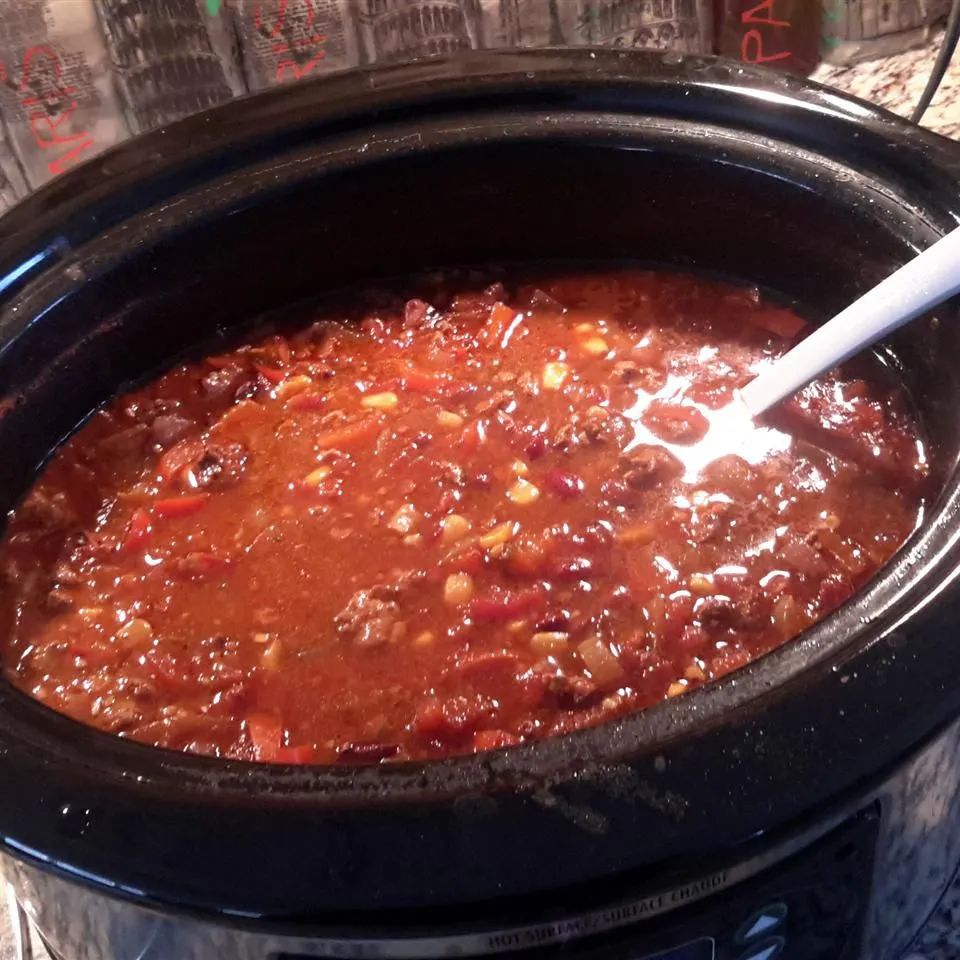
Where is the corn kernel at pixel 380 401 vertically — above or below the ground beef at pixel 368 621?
above

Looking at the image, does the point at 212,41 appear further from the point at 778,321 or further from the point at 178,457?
the point at 778,321

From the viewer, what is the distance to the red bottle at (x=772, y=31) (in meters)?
2.04

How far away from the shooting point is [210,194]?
155 cm

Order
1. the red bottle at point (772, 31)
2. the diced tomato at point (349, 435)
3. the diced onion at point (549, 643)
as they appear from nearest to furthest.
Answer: the diced onion at point (549, 643), the diced tomato at point (349, 435), the red bottle at point (772, 31)

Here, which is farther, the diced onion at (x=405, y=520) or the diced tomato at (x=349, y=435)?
the diced tomato at (x=349, y=435)

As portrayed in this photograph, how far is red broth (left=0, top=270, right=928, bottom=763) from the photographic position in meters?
1.21

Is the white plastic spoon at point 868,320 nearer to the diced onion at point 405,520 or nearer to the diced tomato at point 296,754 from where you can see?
the diced onion at point 405,520

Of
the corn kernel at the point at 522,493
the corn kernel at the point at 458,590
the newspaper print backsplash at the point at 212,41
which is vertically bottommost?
the corn kernel at the point at 458,590

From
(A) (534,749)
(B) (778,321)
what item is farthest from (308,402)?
(A) (534,749)

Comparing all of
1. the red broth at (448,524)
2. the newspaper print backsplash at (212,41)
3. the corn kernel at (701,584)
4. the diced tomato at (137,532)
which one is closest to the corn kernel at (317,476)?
the red broth at (448,524)

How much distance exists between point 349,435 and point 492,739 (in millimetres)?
613

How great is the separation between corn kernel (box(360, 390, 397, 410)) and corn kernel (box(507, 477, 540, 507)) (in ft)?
0.93

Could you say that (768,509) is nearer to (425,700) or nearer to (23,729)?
(425,700)

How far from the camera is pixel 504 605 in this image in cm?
128
